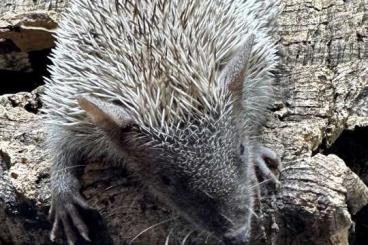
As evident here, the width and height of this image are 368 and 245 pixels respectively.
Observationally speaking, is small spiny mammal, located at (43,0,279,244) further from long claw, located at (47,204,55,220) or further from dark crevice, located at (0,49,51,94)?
dark crevice, located at (0,49,51,94)

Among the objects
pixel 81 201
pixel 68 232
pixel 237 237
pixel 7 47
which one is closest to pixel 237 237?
pixel 237 237

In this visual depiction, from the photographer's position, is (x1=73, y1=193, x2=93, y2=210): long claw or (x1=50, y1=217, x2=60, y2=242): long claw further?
(x1=50, y1=217, x2=60, y2=242): long claw

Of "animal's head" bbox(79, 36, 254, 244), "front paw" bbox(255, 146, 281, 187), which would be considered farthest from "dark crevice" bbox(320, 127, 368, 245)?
"animal's head" bbox(79, 36, 254, 244)

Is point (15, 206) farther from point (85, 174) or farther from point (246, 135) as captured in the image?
point (246, 135)

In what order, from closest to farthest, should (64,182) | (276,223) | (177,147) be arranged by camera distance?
(177,147) < (276,223) < (64,182)

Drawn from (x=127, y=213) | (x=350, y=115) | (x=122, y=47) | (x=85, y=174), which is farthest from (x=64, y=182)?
(x=350, y=115)

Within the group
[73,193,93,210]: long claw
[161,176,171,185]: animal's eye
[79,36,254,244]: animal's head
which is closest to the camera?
[79,36,254,244]: animal's head
